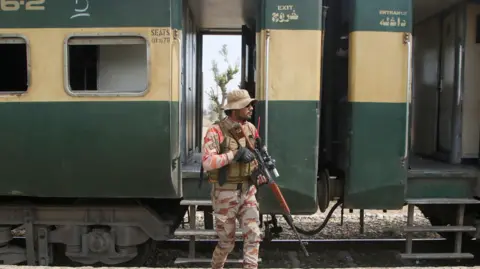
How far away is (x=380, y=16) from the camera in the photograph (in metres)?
4.24

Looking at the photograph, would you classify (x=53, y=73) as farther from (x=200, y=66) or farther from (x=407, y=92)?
(x=407, y=92)

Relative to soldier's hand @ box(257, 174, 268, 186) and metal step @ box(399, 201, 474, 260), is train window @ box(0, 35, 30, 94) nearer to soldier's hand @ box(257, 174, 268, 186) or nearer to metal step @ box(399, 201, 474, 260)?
soldier's hand @ box(257, 174, 268, 186)

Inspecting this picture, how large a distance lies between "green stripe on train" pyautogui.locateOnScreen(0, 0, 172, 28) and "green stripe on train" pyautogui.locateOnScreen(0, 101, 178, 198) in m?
0.76

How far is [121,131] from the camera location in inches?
160

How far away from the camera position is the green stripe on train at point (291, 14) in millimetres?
4168

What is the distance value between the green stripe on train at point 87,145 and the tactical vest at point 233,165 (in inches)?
31.3

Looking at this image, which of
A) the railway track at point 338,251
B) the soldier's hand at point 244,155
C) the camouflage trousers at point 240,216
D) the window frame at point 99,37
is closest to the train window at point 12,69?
the window frame at point 99,37

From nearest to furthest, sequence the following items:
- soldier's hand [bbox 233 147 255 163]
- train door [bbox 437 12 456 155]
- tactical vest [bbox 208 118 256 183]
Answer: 1. soldier's hand [bbox 233 147 255 163]
2. tactical vest [bbox 208 118 256 183]
3. train door [bbox 437 12 456 155]

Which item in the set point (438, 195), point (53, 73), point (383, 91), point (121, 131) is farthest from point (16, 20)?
point (438, 195)

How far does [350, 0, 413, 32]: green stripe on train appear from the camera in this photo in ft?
13.9

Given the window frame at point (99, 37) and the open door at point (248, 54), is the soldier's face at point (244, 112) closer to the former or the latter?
the window frame at point (99, 37)

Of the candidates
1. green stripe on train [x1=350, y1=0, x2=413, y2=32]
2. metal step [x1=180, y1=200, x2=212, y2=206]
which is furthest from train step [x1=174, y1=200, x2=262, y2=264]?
green stripe on train [x1=350, y1=0, x2=413, y2=32]

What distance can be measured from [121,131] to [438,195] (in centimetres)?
335

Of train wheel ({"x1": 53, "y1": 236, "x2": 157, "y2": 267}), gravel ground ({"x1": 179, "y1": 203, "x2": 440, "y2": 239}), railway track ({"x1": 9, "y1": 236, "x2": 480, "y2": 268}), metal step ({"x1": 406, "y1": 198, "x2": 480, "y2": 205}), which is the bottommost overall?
gravel ground ({"x1": 179, "y1": 203, "x2": 440, "y2": 239})
